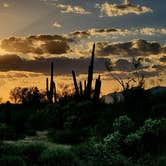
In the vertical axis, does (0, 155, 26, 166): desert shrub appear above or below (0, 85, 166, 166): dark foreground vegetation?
above

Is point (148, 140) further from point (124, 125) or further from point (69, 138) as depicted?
point (69, 138)

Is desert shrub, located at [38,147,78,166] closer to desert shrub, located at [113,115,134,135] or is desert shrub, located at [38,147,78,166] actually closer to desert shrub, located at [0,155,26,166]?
desert shrub, located at [0,155,26,166]

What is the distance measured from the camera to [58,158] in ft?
45.8

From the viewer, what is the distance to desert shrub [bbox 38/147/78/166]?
13750 mm

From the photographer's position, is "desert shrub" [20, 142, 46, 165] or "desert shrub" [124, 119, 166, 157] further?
"desert shrub" [124, 119, 166, 157]

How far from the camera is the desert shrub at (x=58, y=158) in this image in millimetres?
13750

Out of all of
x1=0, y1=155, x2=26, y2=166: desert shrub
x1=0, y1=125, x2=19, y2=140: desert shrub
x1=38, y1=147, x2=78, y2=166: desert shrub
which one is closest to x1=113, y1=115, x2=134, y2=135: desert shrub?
x1=38, y1=147, x2=78, y2=166: desert shrub

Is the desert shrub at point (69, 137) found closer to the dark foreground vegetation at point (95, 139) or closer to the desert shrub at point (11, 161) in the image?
the dark foreground vegetation at point (95, 139)

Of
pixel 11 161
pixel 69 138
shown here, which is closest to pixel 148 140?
pixel 11 161

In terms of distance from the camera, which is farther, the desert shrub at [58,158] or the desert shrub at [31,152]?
the desert shrub at [31,152]

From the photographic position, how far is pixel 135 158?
1589cm

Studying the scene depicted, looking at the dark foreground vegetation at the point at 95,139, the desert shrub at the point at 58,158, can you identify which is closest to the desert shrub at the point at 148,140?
the dark foreground vegetation at the point at 95,139

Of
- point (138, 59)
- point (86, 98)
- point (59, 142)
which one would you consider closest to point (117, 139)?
point (59, 142)

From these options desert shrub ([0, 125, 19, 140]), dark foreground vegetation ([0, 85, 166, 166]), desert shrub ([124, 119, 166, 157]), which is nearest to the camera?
dark foreground vegetation ([0, 85, 166, 166])
